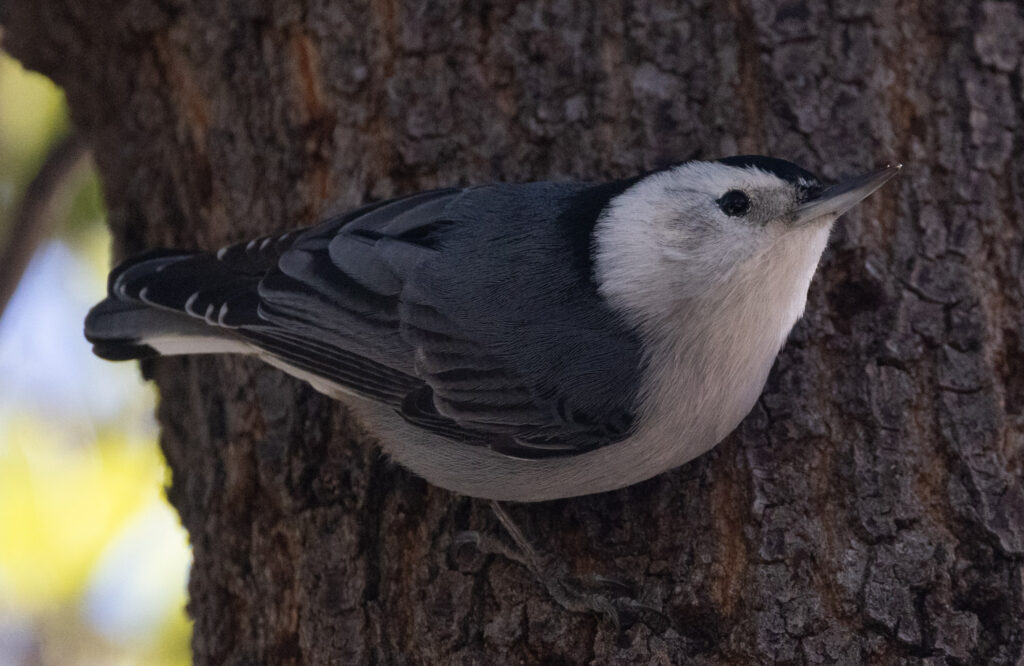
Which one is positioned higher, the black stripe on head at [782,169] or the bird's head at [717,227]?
the black stripe on head at [782,169]

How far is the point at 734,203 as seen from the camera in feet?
5.95

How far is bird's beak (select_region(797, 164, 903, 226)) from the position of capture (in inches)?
66.7

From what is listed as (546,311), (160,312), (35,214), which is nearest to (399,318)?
(546,311)

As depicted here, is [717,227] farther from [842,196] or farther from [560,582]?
[560,582]

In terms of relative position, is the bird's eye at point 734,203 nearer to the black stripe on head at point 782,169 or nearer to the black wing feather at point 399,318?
the black stripe on head at point 782,169

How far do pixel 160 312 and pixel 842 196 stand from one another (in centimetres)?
146

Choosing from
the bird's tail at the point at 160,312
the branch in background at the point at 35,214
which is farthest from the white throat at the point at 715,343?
the branch in background at the point at 35,214

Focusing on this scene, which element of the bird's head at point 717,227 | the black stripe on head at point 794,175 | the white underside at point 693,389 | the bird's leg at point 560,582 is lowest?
the bird's leg at point 560,582

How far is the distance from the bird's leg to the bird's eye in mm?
Answer: 720

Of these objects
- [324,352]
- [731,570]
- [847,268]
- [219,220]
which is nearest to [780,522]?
[731,570]

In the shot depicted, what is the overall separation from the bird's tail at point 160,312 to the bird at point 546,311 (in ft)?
0.04

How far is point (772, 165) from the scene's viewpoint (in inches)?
70.1

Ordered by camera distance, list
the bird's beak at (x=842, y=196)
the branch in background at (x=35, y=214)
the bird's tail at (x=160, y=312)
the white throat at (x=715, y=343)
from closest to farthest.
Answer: the bird's beak at (x=842, y=196) → the white throat at (x=715, y=343) → the bird's tail at (x=160, y=312) → the branch in background at (x=35, y=214)

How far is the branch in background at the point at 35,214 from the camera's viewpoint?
295 centimetres
